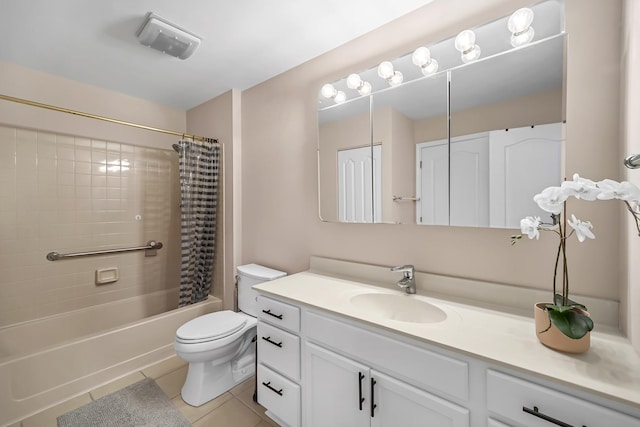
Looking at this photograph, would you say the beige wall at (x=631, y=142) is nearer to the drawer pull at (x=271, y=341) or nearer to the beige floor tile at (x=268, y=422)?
the drawer pull at (x=271, y=341)

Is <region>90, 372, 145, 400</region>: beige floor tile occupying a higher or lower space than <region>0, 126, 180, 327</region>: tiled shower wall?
lower

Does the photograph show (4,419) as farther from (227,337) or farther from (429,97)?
(429,97)

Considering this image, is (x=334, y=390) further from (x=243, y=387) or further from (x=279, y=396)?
(x=243, y=387)

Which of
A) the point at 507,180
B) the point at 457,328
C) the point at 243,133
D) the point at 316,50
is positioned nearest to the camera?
the point at 457,328

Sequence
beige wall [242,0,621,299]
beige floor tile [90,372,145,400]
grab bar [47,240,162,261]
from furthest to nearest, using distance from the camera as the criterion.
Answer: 1. grab bar [47,240,162,261]
2. beige floor tile [90,372,145,400]
3. beige wall [242,0,621,299]

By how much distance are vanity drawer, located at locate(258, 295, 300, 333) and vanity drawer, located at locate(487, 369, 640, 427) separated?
84 centimetres

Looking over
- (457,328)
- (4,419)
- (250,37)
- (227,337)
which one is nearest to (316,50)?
(250,37)

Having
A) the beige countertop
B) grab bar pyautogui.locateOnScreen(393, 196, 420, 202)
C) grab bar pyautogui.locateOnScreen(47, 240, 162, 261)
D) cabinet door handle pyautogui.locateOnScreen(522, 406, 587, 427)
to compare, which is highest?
grab bar pyautogui.locateOnScreen(393, 196, 420, 202)

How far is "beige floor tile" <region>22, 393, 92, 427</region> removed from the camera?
1.54m

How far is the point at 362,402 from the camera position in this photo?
1.11 meters

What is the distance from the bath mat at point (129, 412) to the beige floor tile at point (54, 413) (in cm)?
4

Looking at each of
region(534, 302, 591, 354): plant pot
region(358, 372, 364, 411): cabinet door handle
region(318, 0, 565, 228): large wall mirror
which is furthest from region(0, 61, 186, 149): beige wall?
region(534, 302, 591, 354): plant pot

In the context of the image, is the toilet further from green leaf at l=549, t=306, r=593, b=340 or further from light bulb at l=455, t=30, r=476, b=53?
light bulb at l=455, t=30, r=476, b=53

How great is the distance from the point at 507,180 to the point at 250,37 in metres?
1.72
